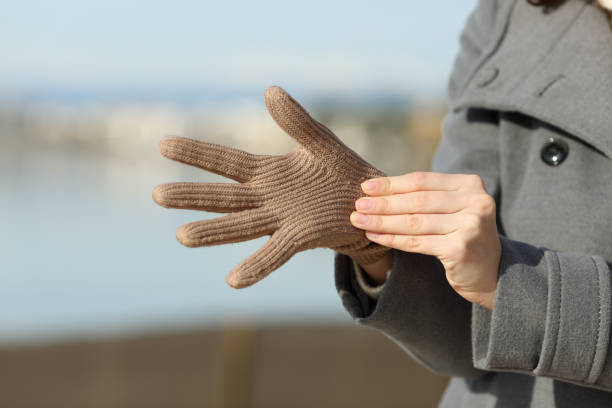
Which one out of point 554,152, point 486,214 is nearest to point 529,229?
point 554,152

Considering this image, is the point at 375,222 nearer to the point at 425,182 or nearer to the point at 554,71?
the point at 425,182

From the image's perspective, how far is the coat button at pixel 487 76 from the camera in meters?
1.09

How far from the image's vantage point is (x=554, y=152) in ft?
3.38

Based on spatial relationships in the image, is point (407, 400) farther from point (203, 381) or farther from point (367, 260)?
point (367, 260)

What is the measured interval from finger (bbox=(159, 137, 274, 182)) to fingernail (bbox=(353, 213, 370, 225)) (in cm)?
13

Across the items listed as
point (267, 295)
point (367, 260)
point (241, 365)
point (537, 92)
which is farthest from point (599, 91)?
point (267, 295)

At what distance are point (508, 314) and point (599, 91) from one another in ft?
1.18

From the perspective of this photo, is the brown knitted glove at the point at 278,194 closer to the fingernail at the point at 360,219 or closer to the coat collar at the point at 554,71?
the fingernail at the point at 360,219

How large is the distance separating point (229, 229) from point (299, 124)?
0.15 m

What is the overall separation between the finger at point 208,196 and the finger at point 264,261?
0.18 feet

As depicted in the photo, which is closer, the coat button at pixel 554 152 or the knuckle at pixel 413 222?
the knuckle at pixel 413 222

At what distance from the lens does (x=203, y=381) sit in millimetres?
2898

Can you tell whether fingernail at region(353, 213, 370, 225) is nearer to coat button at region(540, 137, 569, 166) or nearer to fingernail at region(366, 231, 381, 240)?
fingernail at region(366, 231, 381, 240)

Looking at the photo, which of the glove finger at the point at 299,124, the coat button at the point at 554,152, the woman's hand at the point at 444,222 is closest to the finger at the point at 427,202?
the woman's hand at the point at 444,222
